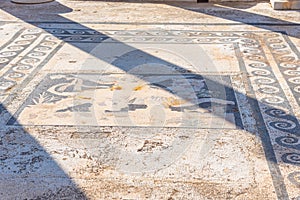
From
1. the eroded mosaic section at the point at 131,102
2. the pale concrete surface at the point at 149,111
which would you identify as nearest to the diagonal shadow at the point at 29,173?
the pale concrete surface at the point at 149,111

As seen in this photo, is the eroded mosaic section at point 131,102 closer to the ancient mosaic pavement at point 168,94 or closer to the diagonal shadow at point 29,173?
the ancient mosaic pavement at point 168,94

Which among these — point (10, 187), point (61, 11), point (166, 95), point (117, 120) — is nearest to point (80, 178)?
point (10, 187)

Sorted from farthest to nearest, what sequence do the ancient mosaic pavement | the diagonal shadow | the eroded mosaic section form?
the eroded mosaic section
the ancient mosaic pavement
the diagonal shadow

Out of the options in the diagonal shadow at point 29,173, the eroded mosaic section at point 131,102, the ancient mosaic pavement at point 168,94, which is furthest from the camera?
the eroded mosaic section at point 131,102

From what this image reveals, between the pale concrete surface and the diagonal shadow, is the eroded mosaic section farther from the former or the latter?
the diagonal shadow

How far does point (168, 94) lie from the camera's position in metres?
2.93

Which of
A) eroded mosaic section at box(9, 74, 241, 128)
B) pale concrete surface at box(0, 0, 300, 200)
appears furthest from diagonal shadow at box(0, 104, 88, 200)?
eroded mosaic section at box(9, 74, 241, 128)

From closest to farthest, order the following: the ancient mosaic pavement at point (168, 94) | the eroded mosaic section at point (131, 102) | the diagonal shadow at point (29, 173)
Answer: the diagonal shadow at point (29, 173) → the ancient mosaic pavement at point (168, 94) → the eroded mosaic section at point (131, 102)

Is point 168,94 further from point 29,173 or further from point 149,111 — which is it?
point 29,173

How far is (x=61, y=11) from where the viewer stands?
5.50m

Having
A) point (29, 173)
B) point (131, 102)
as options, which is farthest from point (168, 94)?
point (29, 173)

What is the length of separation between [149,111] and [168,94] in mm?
279

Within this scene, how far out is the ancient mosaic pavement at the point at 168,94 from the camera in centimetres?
223

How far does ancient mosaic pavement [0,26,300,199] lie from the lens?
2.23 metres
